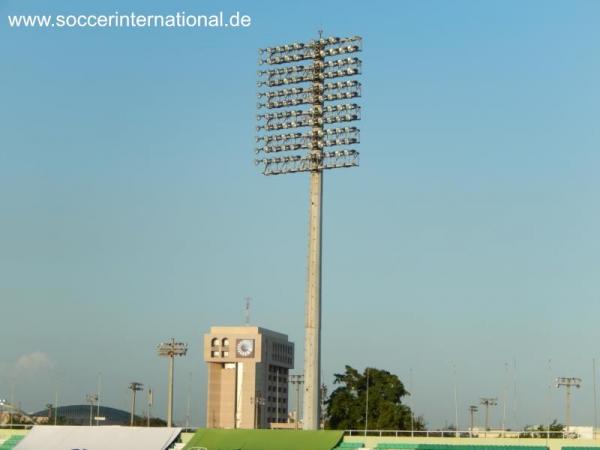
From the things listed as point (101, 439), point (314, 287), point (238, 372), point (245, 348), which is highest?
point (245, 348)

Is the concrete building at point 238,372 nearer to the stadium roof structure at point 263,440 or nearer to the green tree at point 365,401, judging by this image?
the green tree at point 365,401

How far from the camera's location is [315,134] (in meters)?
70.5

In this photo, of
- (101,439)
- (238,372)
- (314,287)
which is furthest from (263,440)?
(238,372)

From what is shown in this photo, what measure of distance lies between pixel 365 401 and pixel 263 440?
53.2 meters

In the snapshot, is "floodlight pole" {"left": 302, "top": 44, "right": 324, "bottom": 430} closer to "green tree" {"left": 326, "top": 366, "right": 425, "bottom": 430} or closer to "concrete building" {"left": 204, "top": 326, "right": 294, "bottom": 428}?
"green tree" {"left": 326, "top": 366, "right": 425, "bottom": 430}

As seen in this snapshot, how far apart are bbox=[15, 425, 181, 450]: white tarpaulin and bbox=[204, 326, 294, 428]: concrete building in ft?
306

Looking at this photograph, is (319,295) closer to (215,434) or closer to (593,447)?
(215,434)

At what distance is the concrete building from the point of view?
168 m

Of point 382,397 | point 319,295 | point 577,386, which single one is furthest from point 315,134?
point 382,397

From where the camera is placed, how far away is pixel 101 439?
68.8 metres

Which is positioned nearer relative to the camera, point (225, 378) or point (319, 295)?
point (319, 295)

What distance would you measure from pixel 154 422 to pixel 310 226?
9889 cm

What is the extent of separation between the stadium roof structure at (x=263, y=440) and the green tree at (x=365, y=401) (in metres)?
46.3

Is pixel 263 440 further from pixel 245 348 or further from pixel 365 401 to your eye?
pixel 245 348
